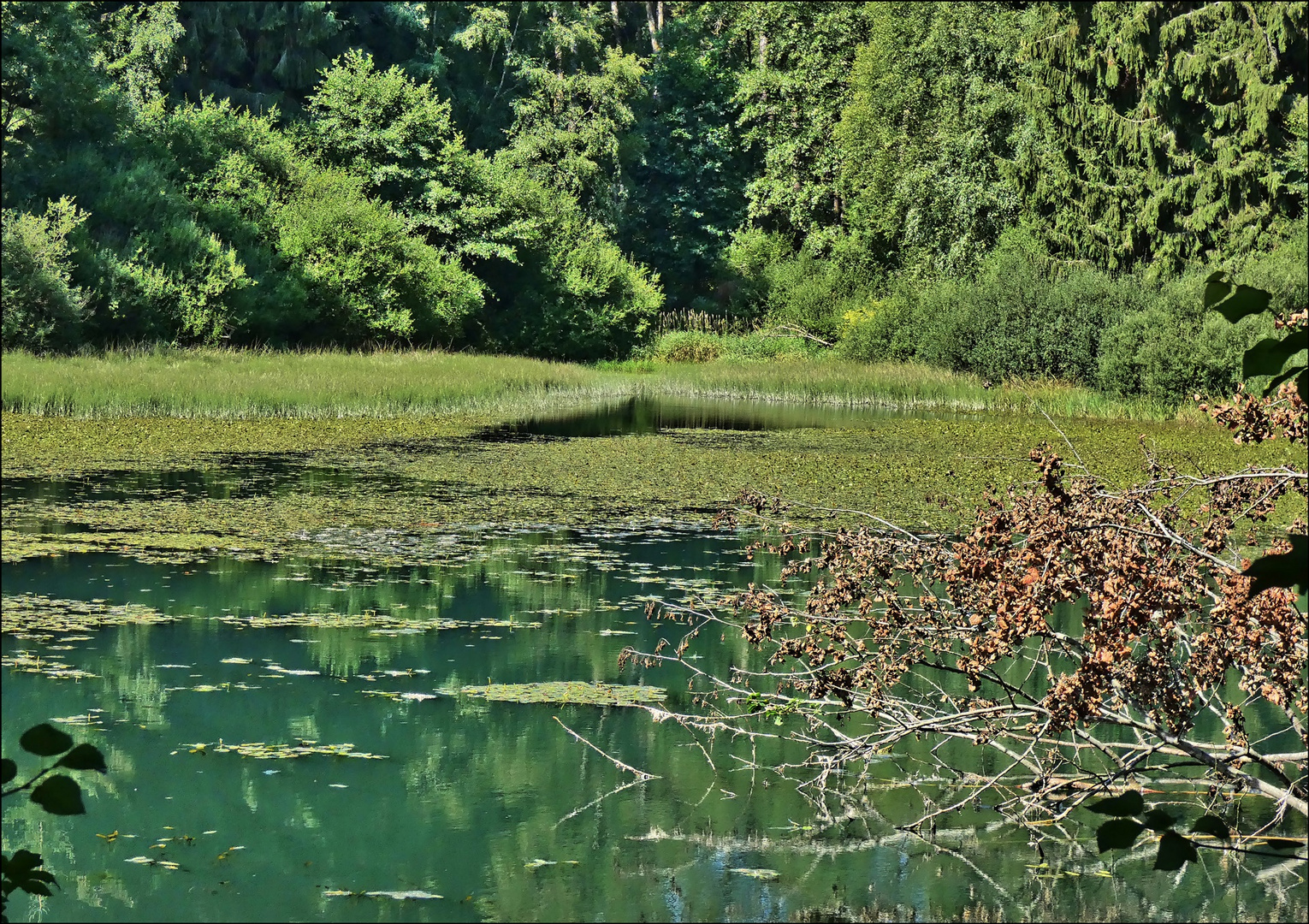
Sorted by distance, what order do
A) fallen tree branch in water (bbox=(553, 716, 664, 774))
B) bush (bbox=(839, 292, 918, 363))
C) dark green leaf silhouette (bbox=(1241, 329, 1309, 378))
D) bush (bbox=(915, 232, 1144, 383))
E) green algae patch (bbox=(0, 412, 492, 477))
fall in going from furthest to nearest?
bush (bbox=(839, 292, 918, 363)) → bush (bbox=(915, 232, 1144, 383)) → green algae patch (bbox=(0, 412, 492, 477)) → fallen tree branch in water (bbox=(553, 716, 664, 774)) → dark green leaf silhouette (bbox=(1241, 329, 1309, 378))

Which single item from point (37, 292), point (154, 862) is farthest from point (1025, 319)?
point (154, 862)

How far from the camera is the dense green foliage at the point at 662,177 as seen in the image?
2692 cm

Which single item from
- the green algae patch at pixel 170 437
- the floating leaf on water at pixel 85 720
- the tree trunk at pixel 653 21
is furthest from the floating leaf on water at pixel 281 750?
the tree trunk at pixel 653 21

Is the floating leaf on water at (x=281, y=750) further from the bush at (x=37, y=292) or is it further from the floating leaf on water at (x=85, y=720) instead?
the bush at (x=37, y=292)

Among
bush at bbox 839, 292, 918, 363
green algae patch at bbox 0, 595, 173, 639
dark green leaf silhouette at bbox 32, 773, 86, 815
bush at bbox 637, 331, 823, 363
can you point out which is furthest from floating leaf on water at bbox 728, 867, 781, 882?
bush at bbox 637, 331, 823, 363

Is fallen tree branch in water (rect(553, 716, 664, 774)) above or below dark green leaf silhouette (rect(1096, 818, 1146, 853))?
below

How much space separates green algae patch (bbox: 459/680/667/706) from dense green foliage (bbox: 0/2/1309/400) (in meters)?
17.3

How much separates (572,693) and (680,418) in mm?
16564

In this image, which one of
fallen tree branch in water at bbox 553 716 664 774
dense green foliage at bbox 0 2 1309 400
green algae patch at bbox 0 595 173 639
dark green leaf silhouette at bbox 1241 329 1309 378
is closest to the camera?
dark green leaf silhouette at bbox 1241 329 1309 378

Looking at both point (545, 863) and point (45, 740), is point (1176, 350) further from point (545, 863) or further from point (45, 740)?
point (45, 740)

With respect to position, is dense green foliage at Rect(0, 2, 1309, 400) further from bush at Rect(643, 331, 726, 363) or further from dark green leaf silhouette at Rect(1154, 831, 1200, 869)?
dark green leaf silhouette at Rect(1154, 831, 1200, 869)

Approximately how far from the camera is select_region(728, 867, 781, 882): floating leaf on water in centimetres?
458

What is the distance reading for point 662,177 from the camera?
47.4m

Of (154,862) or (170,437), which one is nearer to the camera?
(154,862)
